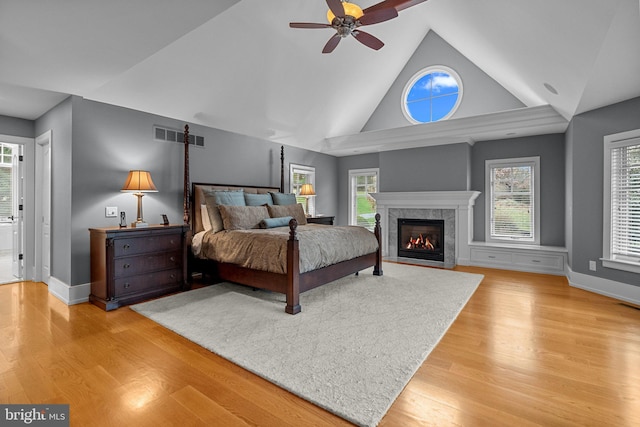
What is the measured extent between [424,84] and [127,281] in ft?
20.9

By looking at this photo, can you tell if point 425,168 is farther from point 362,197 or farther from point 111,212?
point 111,212

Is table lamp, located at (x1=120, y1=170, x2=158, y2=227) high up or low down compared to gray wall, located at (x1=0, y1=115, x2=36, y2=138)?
down

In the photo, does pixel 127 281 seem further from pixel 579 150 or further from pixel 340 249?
pixel 579 150

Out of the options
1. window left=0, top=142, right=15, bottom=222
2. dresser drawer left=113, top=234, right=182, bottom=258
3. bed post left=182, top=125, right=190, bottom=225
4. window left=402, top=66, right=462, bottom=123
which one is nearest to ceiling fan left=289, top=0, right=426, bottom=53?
bed post left=182, top=125, right=190, bottom=225

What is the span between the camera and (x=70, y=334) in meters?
2.85

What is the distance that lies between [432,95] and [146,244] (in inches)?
233

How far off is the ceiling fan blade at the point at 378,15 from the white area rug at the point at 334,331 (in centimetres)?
302

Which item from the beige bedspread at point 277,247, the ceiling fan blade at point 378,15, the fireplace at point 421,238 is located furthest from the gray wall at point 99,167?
the fireplace at point 421,238

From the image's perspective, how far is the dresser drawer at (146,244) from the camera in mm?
3564

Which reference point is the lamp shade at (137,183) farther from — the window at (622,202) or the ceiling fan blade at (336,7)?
the window at (622,202)

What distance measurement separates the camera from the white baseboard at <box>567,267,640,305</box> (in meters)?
3.76

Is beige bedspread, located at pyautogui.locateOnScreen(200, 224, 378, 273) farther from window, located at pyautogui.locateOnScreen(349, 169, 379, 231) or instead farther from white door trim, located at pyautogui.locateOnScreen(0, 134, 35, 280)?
window, located at pyautogui.locateOnScreen(349, 169, 379, 231)

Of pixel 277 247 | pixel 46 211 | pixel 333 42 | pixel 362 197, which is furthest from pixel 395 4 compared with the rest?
pixel 362 197

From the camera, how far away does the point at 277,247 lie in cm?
346
